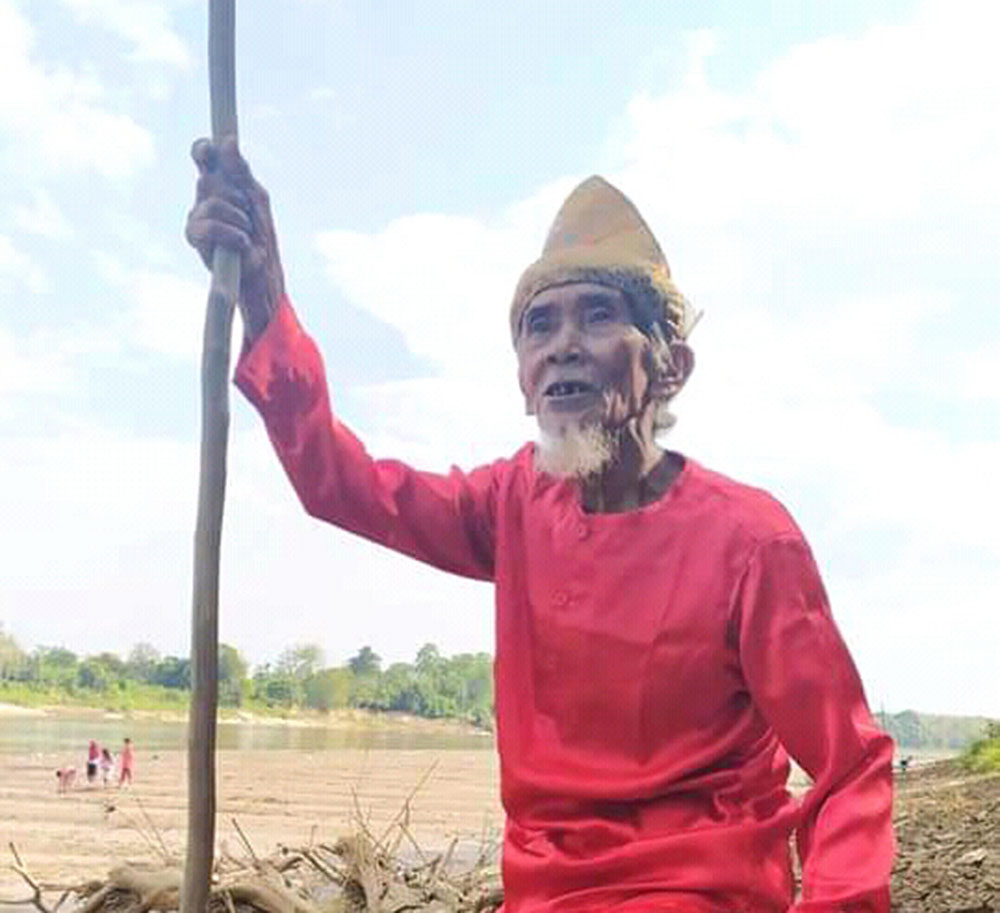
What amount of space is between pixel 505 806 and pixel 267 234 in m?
1.00

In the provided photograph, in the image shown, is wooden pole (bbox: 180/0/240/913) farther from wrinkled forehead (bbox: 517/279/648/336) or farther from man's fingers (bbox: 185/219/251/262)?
wrinkled forehead (bbox: 517/279/648/336)

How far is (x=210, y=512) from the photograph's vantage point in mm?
2211

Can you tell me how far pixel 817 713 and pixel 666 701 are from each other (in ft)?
0.74

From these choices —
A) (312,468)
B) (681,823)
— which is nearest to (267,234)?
(312,468)

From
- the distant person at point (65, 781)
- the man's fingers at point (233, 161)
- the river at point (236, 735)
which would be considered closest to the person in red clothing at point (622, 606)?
the man's fingers at point (233, 161)

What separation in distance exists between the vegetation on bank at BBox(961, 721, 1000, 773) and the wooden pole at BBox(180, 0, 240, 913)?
16356 millimetres

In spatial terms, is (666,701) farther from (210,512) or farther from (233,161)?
(233,161)

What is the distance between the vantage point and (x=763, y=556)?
2.22 metres

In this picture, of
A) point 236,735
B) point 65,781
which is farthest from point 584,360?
point 236,735

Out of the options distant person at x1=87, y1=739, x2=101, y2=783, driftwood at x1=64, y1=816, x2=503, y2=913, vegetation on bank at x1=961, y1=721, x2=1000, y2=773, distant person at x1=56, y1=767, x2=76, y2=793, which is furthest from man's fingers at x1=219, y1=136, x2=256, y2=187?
distant person at x1=87, y1=739, x2=101, y2=783

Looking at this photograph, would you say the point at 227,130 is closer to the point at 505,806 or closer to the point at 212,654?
the point at 212,654

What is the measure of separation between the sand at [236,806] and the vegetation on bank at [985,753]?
645 centimetres

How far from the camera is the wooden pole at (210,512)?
216 cm

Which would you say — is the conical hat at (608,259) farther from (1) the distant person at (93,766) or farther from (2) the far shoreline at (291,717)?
(2) the far shoreline at (291,717)
